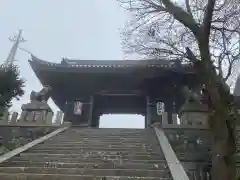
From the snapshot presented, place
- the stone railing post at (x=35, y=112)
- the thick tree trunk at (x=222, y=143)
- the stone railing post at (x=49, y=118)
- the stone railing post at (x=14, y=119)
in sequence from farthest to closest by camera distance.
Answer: the stone railing post at (x=35, y=112)
the stone railing post at (x=49, y=118)
the stone railing post at (x=14, y=119)
the thick tree trunk at (x=222, y=143)

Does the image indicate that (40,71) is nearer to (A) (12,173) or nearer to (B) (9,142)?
(B) (9,142)

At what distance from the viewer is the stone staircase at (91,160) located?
5.87 metres

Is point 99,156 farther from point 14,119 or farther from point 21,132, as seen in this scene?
point 14,119

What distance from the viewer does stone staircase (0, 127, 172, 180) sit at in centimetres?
587

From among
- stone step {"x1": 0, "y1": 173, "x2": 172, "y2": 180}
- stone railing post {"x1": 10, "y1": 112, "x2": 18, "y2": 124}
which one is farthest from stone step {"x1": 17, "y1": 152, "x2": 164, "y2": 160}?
stone railing post {"x1": 10, "y1": 112, "x2": 18, "y2": 124}

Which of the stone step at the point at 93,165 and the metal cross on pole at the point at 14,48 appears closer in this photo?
the stone step at the point at 93,165

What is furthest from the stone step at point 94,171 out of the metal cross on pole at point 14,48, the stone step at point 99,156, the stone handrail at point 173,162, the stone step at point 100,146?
the metal cross on pole at point 14,48

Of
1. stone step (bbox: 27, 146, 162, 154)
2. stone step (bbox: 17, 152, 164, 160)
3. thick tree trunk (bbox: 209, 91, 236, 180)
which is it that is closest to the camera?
thick tree trunk (bbox: 209, 91, 236, 180)

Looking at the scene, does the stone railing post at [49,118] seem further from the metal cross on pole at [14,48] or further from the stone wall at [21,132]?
the metal cross on pole at [14,48]

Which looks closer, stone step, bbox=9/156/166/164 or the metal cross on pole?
stone step, bbox=9/156/166/164

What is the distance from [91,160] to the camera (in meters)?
7.04

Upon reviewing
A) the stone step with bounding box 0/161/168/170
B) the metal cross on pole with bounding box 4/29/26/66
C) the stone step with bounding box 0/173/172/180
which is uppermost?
the metal cross on pole with bounding box 4/29/26/66

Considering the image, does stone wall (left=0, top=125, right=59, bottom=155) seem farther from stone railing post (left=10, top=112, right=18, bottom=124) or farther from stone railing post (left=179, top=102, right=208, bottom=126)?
stone railing post (left=179, top=102, right=208, bottom=126)

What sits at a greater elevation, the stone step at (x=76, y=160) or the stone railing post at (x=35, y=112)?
the stone railing post at (x=35, y=112)
